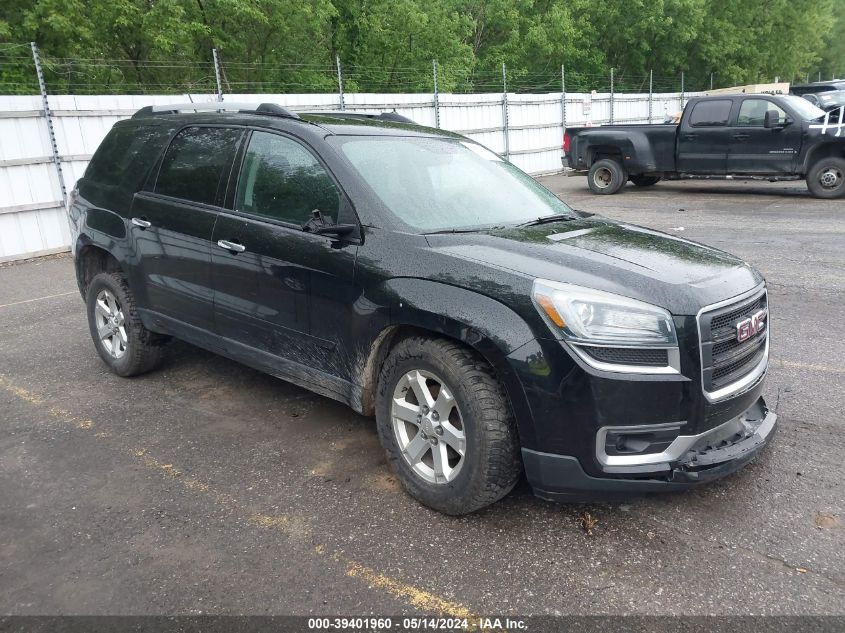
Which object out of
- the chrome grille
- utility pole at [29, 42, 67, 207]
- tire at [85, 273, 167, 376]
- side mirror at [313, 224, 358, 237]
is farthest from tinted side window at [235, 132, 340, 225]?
utility pole at [29, 42, 67, 207]

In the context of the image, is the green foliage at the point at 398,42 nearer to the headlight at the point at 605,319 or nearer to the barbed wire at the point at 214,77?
the barbed wire at the point at 214,77

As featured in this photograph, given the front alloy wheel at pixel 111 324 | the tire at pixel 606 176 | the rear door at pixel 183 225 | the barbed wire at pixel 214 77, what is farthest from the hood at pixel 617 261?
the barbed wire at pixel 214 77

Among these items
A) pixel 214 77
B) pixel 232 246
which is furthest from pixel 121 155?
pixel 214 77

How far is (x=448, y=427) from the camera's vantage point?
313cm

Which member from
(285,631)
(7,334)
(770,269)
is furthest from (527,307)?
(770,269)

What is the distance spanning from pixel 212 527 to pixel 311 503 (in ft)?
1.53

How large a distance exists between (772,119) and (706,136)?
1167 mm

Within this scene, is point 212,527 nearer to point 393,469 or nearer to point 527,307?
point 393,469

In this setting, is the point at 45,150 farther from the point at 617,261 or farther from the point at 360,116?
the point at 617,261

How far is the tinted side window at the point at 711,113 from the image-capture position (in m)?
13.3

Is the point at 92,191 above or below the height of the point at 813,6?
below

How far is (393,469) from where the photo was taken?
3473 mm

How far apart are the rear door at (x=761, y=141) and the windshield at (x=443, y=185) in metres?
10.3

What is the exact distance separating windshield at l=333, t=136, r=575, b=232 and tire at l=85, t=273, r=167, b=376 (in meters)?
2.16
